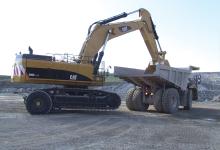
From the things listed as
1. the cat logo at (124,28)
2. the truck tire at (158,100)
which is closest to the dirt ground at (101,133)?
the truck tire at (158,100)

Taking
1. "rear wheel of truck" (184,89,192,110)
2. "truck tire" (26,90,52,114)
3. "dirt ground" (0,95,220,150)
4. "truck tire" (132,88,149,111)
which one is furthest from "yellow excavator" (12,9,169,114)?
"rear wheel of truck" (184,89,192,110)

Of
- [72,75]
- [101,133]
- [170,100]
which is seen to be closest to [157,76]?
[170,100]

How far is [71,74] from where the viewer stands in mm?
18797

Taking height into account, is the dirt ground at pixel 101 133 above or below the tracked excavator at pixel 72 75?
below

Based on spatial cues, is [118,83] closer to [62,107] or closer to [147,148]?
[62,107]

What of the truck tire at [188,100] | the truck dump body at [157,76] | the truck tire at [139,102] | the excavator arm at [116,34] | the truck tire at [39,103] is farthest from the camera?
the truck tire at [188,100]

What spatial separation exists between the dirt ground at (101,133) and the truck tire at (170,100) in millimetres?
4111

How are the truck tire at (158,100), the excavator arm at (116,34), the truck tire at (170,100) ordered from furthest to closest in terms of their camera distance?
1. the truck tire at (158,100)
2. the truck tire at (170,100)
3. the excavator arm at (116,34)

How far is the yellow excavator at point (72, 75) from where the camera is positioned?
59.7 ft

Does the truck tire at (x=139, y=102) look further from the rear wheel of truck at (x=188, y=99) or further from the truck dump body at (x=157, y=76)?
the rear wheel of truck at (x=188, y=99)

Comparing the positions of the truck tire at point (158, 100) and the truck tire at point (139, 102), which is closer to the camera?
the truck tire at point (158, 100)

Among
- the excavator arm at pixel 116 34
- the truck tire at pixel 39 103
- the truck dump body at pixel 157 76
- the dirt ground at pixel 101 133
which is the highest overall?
the excavator arm at pixel 116 34

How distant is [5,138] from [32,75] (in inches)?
285

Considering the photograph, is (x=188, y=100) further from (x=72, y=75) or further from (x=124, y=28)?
(x=72, y=75)
